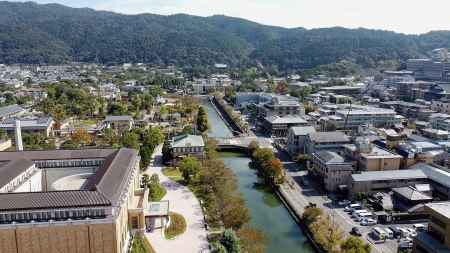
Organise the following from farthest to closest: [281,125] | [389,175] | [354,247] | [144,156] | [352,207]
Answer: [281,125] → [144,156] → [389,175] → [352,207] → [354,247]

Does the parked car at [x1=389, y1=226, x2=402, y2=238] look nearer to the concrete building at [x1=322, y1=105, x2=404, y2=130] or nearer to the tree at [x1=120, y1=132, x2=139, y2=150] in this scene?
the tree at [x1=120, y1=132, x2=139, y2=150]

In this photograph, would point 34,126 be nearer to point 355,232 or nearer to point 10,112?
point 10,112

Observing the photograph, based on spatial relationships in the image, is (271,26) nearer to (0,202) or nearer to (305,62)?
(305,62)

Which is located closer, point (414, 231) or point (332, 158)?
point (414, 231)

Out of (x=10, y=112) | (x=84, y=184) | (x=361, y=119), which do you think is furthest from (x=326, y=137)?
(x=10, y=112)

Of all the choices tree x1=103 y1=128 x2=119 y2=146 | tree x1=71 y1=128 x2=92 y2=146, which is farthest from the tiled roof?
tree x1=71 y1=128 x2=92 y2=146

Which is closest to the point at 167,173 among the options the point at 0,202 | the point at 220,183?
the point at 220,183
